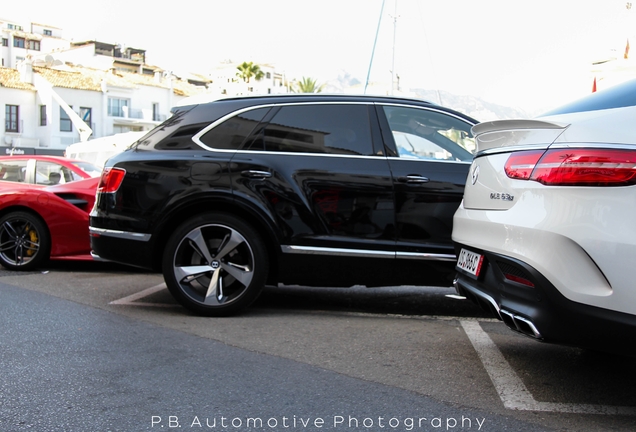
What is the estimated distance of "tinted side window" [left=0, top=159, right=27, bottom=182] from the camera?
8875 millimetres

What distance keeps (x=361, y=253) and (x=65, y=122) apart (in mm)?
51627

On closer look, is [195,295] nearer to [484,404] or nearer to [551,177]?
[484,404]

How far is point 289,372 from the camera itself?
3.84 metres

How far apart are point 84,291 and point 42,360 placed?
2420 millimetres

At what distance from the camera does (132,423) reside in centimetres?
303

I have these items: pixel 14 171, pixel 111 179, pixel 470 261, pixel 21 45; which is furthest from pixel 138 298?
pixel 21 45

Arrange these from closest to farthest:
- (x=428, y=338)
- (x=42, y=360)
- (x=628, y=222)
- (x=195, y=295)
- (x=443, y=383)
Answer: (x=628, y=222)
(x=443, y=383)
(x=42, y=360)
(x=428, y=338)
(x=195, y=295)

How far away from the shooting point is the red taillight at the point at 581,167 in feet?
9.66

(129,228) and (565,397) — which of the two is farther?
(129,228)

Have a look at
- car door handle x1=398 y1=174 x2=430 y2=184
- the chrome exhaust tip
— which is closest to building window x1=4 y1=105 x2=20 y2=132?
car door handle x1=398 y1=174 x2=430 y2=184

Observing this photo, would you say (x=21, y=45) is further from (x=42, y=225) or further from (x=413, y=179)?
(x=413, y=179)

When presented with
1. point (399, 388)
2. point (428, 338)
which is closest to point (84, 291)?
point (428, 338)

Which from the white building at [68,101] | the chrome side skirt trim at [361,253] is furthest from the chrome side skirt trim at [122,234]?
the white building at [68,101]

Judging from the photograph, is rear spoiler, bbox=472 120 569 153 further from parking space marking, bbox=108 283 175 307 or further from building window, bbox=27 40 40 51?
building window, bbox=27 40 40 51
